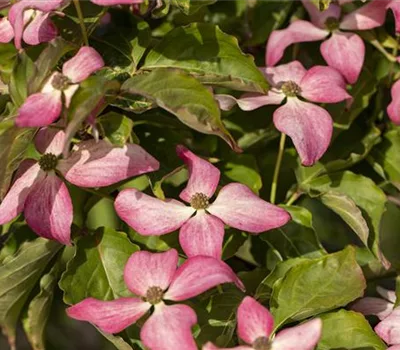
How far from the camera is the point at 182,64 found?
0.93 metres

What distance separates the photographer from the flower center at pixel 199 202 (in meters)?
0.86

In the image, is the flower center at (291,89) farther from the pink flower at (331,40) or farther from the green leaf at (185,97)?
the green leaf at (185,97)

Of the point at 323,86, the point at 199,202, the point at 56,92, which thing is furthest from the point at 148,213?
the point at 323,86

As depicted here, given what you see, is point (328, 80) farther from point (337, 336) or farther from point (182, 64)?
point (337, 336)

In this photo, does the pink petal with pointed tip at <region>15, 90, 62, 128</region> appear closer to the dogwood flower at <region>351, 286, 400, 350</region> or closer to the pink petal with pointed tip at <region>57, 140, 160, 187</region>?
the pink petal with pointed tip at <region>57, 140, 160, 187</region>

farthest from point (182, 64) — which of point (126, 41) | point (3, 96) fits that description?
point (3, 96)

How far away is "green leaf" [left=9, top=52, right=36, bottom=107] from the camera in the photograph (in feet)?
2.69

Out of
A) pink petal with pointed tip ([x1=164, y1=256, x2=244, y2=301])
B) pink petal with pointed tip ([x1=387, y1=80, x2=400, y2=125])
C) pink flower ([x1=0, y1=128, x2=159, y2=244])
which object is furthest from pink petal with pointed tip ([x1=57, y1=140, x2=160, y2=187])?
pink petal with pointed tip ([x1=387, y1=80, x2=400, y2=125])

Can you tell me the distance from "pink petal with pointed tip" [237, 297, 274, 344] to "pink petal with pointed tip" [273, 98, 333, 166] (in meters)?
0.19

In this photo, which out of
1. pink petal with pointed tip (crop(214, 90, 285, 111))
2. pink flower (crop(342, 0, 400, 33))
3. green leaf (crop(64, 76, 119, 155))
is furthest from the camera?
pink flower (crop(342, 0, 400, 33))

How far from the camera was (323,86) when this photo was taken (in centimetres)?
97

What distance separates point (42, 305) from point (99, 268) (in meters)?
0.13

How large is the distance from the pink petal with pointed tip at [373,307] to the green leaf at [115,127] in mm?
331

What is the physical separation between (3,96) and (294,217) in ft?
1.14
